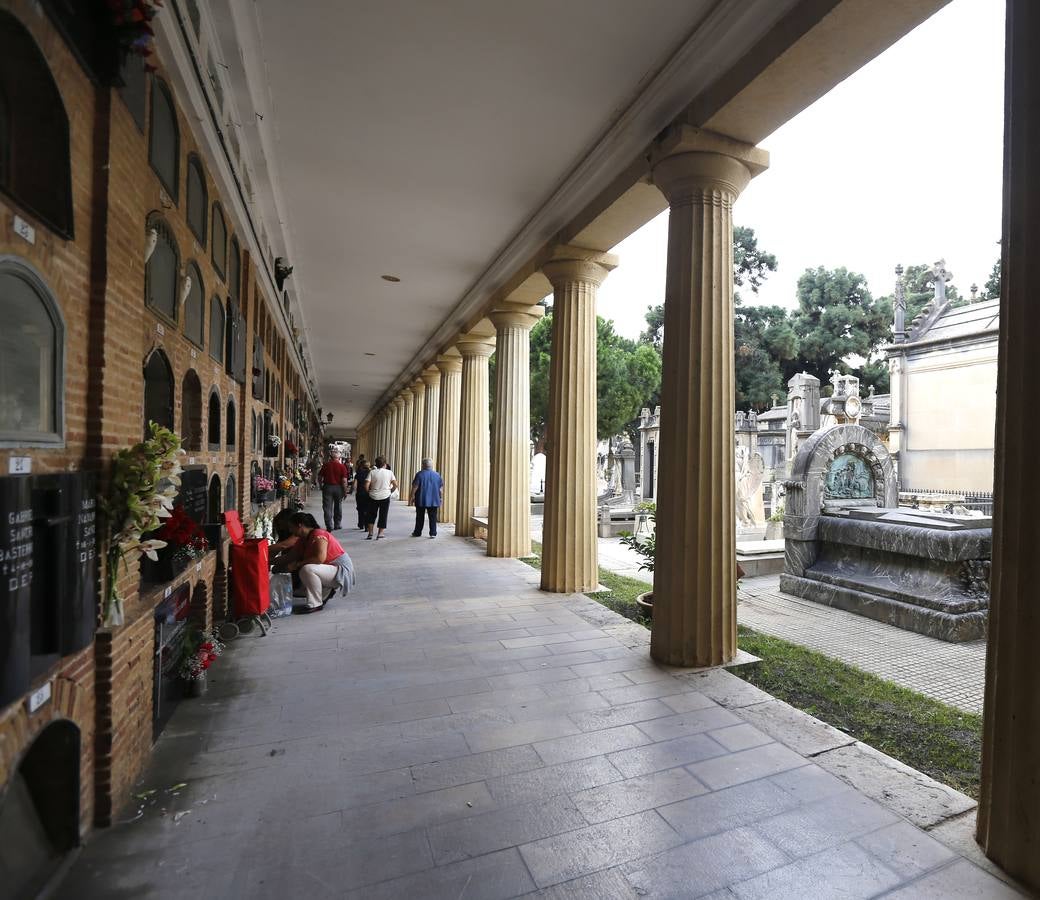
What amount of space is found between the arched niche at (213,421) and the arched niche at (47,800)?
9.79 feet

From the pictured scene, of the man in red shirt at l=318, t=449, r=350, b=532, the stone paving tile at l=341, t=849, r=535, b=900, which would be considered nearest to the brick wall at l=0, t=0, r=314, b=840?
the stone paving tile at l=341, t=849, r=535, b=900

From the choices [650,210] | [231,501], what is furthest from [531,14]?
[231,501]

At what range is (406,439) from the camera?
804 inches

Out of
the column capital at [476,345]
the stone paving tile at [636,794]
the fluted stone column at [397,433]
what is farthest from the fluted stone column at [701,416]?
the fluted stone column at [397,433]

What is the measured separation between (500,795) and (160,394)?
3188 mm

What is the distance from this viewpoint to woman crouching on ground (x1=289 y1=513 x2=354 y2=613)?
6.01 meters

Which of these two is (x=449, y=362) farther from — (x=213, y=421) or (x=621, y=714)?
(x=621, y=714)

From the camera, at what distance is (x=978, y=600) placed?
5957mm

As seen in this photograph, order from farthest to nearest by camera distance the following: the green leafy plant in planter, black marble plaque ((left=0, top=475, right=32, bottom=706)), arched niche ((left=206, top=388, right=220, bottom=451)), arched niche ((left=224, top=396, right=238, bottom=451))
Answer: arched niche ((left=224, top=396, right=238, bottom=451))
arched niche ((left=206, top=388, right=220, bottom=451))
the green leafy plant in planter
black marble plaque ((left=0, top=475, right=32, bottom=706))

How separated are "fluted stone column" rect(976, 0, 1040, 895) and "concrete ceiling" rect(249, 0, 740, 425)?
7.32 ft

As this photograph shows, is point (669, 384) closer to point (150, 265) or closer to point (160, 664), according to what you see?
point (150, 265)

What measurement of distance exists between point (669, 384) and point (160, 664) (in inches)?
157

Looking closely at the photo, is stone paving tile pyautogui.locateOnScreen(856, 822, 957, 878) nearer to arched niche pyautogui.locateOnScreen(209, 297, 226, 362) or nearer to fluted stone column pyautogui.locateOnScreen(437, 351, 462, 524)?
arched niche pyautogui.locateOnScreen(209, 297, 226, 362)

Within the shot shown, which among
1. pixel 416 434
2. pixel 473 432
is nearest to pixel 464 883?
pixel 473 432
